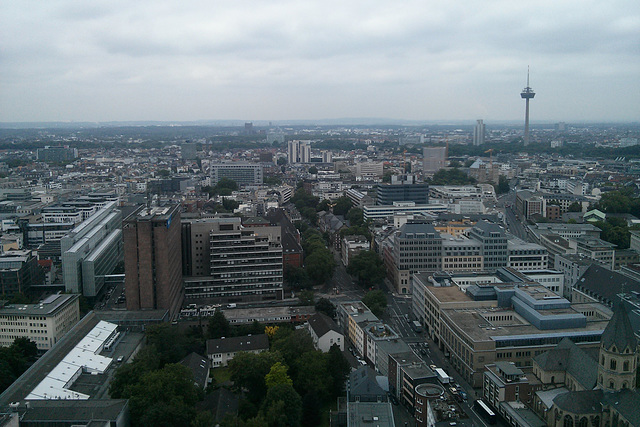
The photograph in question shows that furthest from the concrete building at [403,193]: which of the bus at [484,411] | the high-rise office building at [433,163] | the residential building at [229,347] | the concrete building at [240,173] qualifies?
the bus at [484,411]

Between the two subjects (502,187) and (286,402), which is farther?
(502,187)

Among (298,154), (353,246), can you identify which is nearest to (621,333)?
(353,246)

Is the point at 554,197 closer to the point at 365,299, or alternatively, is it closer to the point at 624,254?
the point at 624,254

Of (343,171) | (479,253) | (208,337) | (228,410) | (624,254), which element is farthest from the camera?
(343,171)

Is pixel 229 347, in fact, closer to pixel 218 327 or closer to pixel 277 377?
pixel 218 327

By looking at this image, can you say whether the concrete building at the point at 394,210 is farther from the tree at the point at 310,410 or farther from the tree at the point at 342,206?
the tree at the point at 310,410

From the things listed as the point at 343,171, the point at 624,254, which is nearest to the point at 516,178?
the point at 343,171

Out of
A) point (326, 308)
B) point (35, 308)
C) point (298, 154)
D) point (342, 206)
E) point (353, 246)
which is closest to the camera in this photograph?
point (35, 308)
